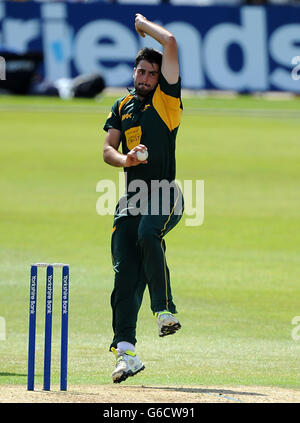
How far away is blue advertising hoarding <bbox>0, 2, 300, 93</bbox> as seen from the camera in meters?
36.1

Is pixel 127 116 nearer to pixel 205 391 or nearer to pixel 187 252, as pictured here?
pixel 205 391

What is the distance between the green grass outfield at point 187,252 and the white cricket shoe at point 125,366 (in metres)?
0.38

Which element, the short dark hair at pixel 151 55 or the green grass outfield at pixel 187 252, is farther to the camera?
the green grass outfield at pixel 187 252

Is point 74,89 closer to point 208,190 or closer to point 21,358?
point 208,190

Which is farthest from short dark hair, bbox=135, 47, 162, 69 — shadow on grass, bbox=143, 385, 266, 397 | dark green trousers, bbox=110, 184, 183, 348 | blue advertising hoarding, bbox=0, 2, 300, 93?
blue advertising hoarding, bbox=0, 2, 300, 93

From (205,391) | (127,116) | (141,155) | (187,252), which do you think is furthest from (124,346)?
(187,252)

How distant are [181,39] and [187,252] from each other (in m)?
23.4

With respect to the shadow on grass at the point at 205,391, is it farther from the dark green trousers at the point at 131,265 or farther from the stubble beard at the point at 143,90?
the stubble beard at the point at 143,90

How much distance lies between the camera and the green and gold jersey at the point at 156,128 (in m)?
7.12

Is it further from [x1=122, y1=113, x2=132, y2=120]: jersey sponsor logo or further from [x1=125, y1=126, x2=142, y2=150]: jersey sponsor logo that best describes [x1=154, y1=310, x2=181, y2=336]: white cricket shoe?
[x1=122, y1=113, x2=132, y2=120]: jersey sponsor logo

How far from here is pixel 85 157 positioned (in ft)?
76.8

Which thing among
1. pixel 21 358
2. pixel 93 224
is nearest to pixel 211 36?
pixel 93 224

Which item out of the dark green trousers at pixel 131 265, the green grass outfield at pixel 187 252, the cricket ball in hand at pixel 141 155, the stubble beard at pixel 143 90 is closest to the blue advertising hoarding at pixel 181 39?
the green grass outfield at pixel 187 252

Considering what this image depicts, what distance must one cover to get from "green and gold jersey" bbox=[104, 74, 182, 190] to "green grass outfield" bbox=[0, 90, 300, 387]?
1.49 m
